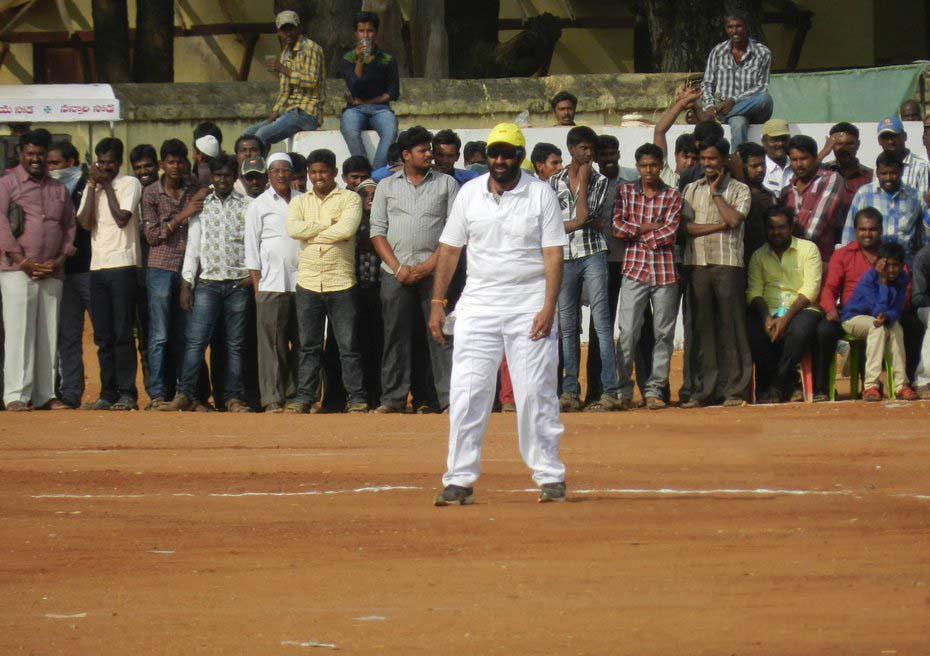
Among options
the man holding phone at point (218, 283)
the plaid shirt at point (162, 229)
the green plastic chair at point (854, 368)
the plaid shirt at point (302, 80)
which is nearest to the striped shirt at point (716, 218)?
the green plastic chair at point (854, 368)

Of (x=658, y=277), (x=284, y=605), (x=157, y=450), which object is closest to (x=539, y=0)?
(x=658, y=277)

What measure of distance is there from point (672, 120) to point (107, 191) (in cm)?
570

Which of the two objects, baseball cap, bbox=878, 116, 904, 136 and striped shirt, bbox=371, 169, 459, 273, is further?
baseball cap, bbox=878, 116, 904, 136

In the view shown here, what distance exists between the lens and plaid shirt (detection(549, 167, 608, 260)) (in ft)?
49.0

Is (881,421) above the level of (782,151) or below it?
below

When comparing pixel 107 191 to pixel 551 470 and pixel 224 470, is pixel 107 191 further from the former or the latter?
pixel 551 470

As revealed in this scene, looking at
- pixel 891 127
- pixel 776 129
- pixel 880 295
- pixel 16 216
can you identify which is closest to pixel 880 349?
pixel 880 295

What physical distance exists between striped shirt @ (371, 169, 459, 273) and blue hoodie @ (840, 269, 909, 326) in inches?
137

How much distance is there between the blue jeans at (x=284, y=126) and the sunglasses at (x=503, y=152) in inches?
338

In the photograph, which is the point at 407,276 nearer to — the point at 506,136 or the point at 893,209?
the point at 893,209

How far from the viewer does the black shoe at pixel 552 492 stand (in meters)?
9.98

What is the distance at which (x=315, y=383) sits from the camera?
15273 millimetres

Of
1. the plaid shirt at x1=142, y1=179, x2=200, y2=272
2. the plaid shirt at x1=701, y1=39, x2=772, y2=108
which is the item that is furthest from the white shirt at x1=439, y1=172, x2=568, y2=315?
the plaid shirt at x1=701, y1=39, x2=772, y2=108

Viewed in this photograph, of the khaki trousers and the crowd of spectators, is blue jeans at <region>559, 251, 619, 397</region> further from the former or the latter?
the khaki trousers
